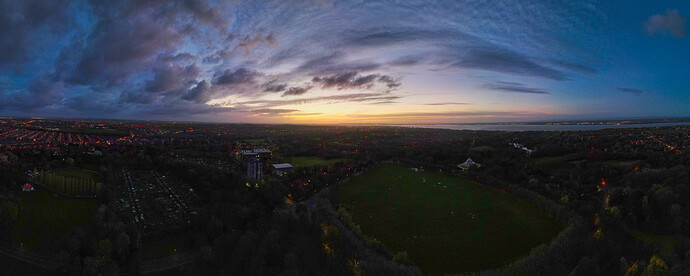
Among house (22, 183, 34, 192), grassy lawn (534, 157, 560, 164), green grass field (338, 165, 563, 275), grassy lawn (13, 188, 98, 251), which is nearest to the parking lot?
grassy lawn (13, 188, 98, 251)

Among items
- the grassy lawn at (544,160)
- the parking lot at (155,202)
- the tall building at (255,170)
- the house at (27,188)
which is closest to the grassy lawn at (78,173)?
the parking lot at (155,202)

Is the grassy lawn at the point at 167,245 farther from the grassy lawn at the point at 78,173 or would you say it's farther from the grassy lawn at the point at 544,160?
the grassy lawn at the point at 544,160

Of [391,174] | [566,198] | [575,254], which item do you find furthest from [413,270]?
[391,174]

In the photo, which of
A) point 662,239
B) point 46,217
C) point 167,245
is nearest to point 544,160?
point 662,239

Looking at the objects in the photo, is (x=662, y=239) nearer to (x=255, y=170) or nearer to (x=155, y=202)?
(x=255, y=170)

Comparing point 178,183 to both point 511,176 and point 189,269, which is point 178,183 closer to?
point 189,269

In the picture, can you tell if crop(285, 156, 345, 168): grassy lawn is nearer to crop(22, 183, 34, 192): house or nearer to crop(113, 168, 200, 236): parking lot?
crop(113, 168, 200, 236): parking lot
